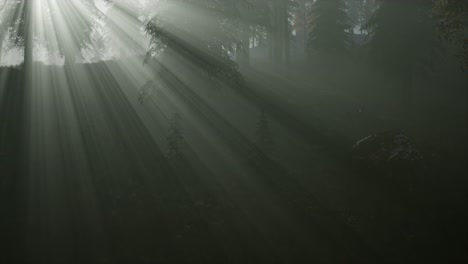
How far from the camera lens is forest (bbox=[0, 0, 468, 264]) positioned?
1088 cm

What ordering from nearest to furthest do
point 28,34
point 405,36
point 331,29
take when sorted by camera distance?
point 28,34, point 405,36, point 331,29

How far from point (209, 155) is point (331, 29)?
2222 cm

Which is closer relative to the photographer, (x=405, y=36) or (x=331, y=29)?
(x=405, y=36)

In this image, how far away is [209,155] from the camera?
15.6m

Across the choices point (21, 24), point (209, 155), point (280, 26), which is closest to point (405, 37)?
point (280, 26)

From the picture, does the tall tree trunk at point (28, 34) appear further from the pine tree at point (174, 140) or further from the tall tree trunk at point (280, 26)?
the tall tree trunk at point (280, 26)

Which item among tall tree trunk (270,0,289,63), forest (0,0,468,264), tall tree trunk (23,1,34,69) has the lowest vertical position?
forest (0,0,468,264)

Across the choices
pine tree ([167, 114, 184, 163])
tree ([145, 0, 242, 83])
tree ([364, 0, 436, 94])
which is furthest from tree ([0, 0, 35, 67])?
tree ([364, 0, 436, 94])

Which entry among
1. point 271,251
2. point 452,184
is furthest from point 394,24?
point 271,251

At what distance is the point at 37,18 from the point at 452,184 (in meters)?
24.7

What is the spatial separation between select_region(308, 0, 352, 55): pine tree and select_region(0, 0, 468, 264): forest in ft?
16.9

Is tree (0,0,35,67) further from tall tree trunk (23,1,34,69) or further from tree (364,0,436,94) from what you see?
tree (364,0,436,94)

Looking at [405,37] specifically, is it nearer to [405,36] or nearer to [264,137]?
[405,36]

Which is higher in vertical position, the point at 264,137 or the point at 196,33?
the point at 196,33
